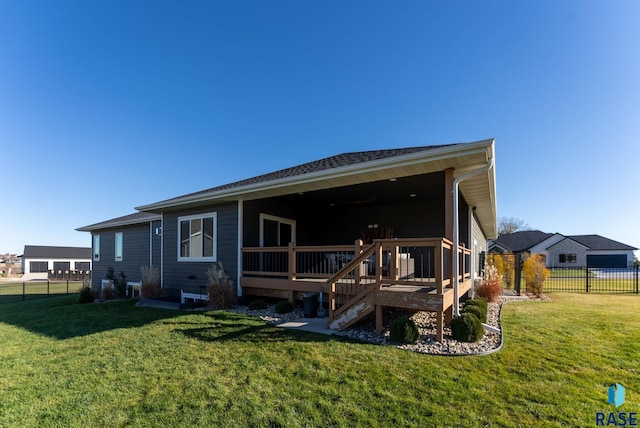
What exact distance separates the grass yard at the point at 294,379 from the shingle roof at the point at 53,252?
44.0 meters

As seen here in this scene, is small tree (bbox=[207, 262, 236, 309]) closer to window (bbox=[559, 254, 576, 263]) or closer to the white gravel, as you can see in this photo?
the white gravel

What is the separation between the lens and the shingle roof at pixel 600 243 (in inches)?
1409

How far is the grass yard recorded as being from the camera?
2.93m

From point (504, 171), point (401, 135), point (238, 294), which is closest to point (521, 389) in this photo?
point (238, 294)

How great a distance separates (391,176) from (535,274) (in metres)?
10.1

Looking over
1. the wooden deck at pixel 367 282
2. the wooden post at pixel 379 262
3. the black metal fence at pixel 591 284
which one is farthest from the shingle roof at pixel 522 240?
the wooden post at pixel 379 262

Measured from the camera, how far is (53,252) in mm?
39906

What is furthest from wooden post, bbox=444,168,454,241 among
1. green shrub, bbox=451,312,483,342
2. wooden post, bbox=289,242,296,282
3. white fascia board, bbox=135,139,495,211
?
wooden post, bbox=289,242,296,282

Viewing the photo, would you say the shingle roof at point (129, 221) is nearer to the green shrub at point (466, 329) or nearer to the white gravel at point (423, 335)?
the white gravel at point (423, 335)

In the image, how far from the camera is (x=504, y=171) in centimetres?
1283

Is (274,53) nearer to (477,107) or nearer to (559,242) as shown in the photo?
(477,107)

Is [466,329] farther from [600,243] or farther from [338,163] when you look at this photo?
[600,243]

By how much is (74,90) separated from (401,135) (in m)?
14.4

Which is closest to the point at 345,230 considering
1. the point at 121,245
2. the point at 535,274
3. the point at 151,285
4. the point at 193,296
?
the point at 193,296
